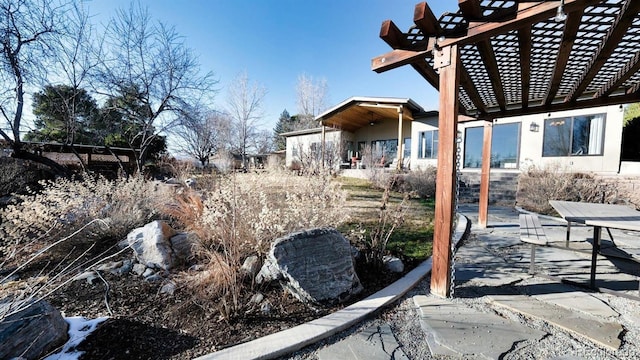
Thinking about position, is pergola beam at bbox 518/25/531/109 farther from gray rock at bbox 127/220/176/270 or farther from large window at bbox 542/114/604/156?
large window at bbox 542/114/604/156

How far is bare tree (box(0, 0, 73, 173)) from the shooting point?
4.93m

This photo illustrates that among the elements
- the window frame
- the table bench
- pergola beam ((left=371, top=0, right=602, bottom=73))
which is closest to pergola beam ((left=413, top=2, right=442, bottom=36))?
pergola beam ((left=371, top=0, right=602, bottom=73))

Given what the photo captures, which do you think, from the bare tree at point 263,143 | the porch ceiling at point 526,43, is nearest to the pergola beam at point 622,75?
the porch ceiling at point 526,43

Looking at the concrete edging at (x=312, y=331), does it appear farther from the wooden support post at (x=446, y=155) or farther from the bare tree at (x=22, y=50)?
the bare tree at (x=22, y=50)

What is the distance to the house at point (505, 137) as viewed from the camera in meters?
7.94

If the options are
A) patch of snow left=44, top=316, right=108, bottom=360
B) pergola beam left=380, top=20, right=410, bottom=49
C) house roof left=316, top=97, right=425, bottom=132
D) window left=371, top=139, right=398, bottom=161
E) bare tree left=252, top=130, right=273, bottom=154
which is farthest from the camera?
bare tree left=252, top=130, right=273, bottom=154

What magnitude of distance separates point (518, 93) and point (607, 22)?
79.5 inches

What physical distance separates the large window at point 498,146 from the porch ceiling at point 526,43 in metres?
6.55

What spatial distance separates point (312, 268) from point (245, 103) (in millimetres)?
19492

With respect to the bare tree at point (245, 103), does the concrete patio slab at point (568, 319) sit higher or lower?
lower

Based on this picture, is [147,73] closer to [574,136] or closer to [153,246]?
[153,246]

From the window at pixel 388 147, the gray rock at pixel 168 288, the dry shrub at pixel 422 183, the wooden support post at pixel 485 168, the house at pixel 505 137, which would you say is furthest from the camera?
the window at pixel 388 147

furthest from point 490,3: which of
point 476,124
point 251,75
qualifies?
point 251,75

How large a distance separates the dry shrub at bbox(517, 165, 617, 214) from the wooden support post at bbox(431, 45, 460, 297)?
247 inches
